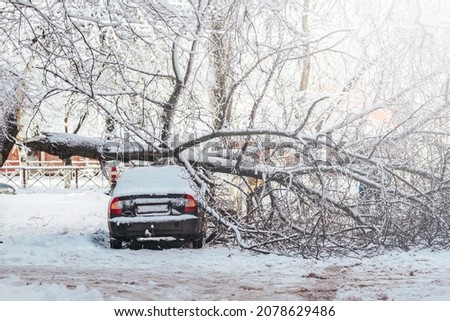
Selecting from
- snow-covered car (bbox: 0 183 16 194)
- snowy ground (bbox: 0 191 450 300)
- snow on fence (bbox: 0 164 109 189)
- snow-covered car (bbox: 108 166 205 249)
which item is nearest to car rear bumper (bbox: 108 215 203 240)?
snow-covered car (bbox: 108 166 205 249)

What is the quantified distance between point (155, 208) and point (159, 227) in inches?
8.2

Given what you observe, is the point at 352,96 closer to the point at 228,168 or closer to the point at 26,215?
the point at 228,168

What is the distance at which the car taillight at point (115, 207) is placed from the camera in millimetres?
7188

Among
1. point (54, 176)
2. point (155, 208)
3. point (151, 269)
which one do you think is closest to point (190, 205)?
point (155, 208)

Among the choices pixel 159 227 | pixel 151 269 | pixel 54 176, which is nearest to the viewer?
pixel 151 269

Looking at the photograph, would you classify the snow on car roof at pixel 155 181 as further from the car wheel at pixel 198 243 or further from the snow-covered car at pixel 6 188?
the snow-covered car at pixel 6 188

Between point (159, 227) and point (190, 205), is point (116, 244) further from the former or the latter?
point (190, 205)

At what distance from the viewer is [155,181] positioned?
723 cm

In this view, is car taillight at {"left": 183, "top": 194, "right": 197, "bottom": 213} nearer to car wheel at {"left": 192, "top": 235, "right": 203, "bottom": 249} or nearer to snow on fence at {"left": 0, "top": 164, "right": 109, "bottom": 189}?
car wheel at {"left": 192, "top": 235, "right": 203, "bottom": 249}

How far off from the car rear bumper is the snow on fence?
448 millimetres

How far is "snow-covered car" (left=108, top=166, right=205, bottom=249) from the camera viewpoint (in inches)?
282

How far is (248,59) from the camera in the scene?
21.6 ft
